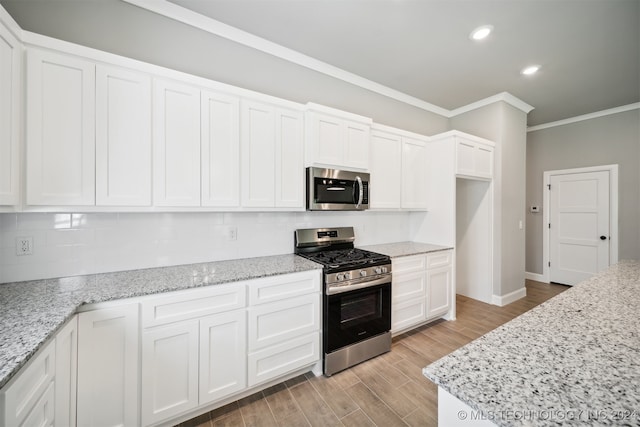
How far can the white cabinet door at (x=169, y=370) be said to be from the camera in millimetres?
1525

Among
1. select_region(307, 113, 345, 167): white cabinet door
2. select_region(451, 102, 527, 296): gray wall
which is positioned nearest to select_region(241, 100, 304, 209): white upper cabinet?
select_region(307, 113, 345, 167): white cabinet door

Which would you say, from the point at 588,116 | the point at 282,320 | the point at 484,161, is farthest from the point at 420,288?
the point at 588,116

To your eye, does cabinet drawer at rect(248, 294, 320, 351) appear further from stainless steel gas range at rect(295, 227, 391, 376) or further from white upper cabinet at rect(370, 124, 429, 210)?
white upper cabinet at rect(370, 124, 429, 210)

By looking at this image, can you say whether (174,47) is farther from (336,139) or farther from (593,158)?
(593,158)

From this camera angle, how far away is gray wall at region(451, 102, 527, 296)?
364 centimetres

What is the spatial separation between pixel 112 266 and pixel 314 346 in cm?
166

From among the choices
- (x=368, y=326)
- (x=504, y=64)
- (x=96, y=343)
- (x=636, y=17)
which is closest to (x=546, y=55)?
(x=504, y=64)

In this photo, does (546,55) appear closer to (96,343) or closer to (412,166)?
(412,166)

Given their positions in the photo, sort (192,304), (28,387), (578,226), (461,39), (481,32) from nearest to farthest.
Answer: (28,387) < (192,304) < (481,32) < (461,39) < (578,226)

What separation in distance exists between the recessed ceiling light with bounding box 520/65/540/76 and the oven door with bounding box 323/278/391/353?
9.65 feet

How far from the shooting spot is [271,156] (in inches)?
89.0

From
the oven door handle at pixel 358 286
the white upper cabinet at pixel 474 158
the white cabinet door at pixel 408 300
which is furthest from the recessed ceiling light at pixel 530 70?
the oven door handle at pixel 358 286

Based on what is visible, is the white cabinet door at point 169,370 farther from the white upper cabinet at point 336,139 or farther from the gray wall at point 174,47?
the gray wall at point 174,47

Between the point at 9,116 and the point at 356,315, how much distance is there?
260 cm
